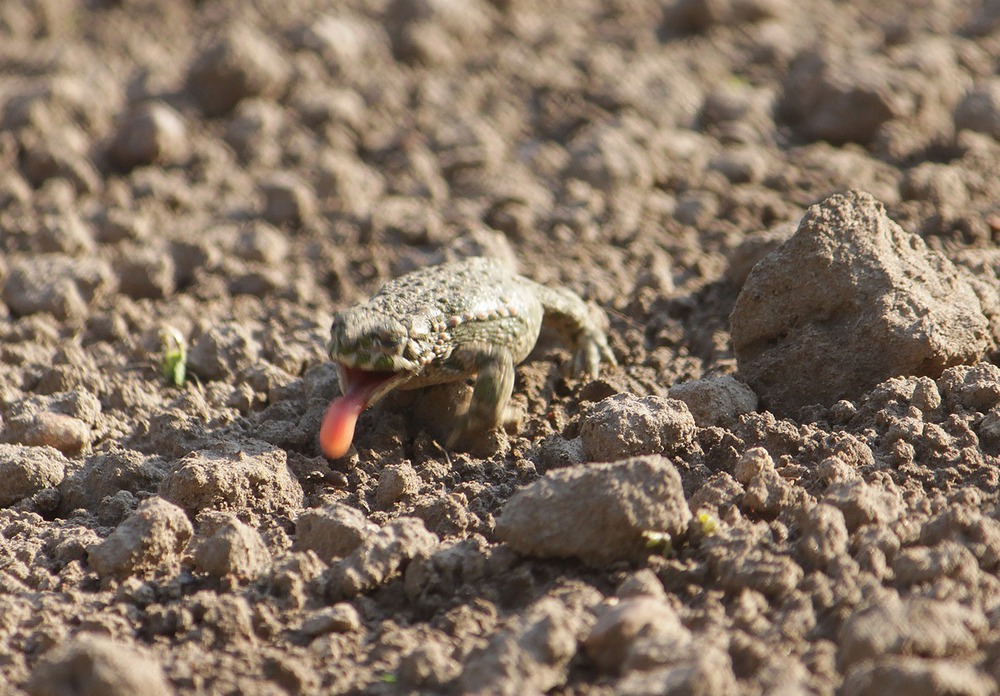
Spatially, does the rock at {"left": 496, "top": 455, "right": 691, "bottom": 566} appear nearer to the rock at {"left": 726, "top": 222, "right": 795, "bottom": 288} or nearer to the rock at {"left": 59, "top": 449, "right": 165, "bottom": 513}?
the rock at {"left": 59, "top": 449, "right": 165, "bottom": 513}

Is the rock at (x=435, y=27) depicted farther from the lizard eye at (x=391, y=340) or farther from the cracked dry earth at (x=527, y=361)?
the lizard eye at (x=391, y=340)

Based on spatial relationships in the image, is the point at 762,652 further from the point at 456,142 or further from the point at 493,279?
the point at 456,142

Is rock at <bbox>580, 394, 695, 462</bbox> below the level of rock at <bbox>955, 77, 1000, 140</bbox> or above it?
above

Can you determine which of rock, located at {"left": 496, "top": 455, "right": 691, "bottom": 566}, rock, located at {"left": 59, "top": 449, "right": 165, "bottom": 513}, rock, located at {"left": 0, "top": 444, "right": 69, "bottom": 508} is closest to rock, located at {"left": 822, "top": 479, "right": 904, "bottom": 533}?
rock, located at {"left": 496, "top": 455, "right": 691, "bottom": 566}

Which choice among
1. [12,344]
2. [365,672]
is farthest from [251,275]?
[365,672]

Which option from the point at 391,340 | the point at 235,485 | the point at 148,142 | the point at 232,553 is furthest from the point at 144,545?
the point at 148,142

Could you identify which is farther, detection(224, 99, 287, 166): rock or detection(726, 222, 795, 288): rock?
detection(224, 99, 287, 166): rock

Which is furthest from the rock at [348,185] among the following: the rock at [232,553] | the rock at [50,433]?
the rock at [232,553]
